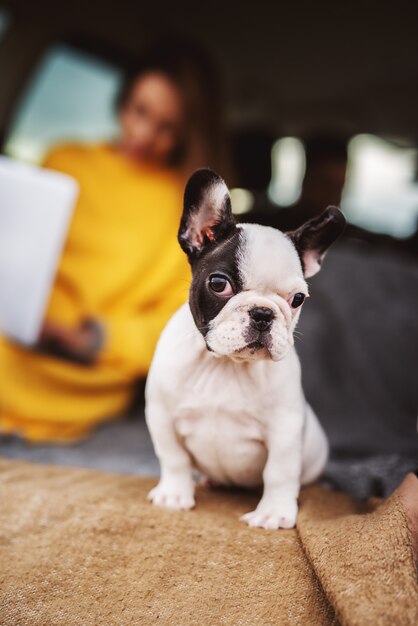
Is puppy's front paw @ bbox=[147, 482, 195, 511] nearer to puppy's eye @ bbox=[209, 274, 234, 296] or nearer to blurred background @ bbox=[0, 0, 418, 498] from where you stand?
puppy's eye @ bbox=[209, 274, 234, 296]

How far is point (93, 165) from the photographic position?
203cm

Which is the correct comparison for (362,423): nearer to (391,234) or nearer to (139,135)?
(139,135)

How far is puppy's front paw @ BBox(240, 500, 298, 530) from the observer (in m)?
0.86

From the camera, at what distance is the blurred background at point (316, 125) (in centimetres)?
186

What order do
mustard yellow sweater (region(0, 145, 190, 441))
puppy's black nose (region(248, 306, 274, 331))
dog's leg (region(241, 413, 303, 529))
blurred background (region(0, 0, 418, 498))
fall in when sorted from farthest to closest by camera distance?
mustard yellow sweater (region(0, 145, 190, 441)) → blurred background (region(0, 0, 418, 498)) → dog's leg (region(241, 413, 303, 529)) → puppy's black nose (region(248, 306, 274, 331))

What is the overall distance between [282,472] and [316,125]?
318cm

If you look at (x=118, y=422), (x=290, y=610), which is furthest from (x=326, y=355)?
(x=290, y=610)

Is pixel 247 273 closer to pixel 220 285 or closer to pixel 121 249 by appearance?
pixel 220 285

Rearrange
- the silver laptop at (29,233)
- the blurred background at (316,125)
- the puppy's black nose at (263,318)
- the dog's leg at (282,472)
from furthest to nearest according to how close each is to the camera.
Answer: the blurred background at (316,125), the silver laptop at (29,233), the dog's leg at (282,472), the puppy's black nose at (263,318)

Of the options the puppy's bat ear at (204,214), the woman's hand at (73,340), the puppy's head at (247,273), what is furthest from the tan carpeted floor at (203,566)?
the woman's hand at (73,340)

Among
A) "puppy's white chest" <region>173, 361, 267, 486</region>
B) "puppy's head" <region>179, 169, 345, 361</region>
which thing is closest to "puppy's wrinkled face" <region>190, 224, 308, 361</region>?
"puppy's head" <region>179, 169, 345, 361</region>

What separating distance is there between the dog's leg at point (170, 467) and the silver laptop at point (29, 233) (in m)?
0.69

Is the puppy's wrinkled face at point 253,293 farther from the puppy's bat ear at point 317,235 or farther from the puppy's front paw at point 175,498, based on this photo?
the puppy's front paw at point 175,498

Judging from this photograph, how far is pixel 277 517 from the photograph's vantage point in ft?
2.82
